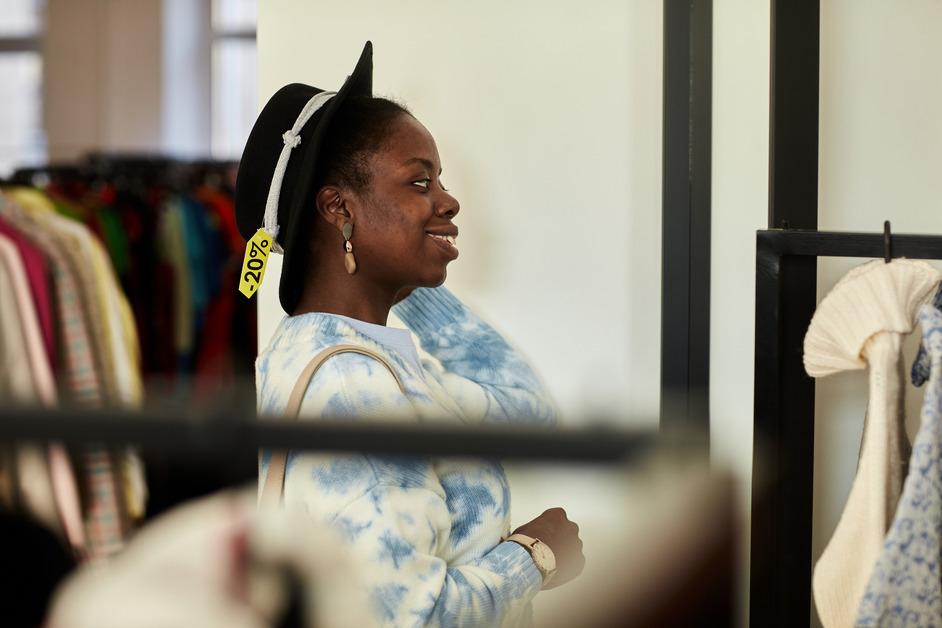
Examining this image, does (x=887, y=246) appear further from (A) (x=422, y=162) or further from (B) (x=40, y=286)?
(B) (x=40, y=286)

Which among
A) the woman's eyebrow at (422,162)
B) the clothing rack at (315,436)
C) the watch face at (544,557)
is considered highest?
the woman's eyebrow at (422,162)

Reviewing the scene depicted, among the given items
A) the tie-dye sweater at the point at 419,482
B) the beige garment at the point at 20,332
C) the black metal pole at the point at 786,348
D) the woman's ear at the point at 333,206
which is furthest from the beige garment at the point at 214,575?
the beige garment at the point at 20,332

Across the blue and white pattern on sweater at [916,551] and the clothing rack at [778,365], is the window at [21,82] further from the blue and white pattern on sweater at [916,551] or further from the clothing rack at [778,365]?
the blue and white pattern on sweater at [916,551]

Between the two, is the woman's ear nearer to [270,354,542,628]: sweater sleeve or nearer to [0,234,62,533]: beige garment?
[270,354,542,628]: sweater sleeve

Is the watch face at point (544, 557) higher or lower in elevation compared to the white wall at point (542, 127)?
lower

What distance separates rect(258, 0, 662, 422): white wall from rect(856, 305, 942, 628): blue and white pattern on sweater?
898 mm

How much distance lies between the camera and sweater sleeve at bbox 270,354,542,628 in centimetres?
86

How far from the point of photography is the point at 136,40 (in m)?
3.84

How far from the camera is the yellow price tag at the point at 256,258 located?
1.42 m

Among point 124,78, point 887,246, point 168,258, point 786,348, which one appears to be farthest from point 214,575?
point 124,78

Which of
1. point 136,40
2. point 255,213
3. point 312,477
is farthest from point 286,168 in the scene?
point 136,40

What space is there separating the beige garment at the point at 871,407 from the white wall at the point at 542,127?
0.76m

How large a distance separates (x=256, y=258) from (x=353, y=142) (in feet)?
0.64

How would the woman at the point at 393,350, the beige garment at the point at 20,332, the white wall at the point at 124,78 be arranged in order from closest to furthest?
1. the woman at the point at 393,350
2. the beige garment at the point at 20,332
3. the white wall at the point at 124,78
